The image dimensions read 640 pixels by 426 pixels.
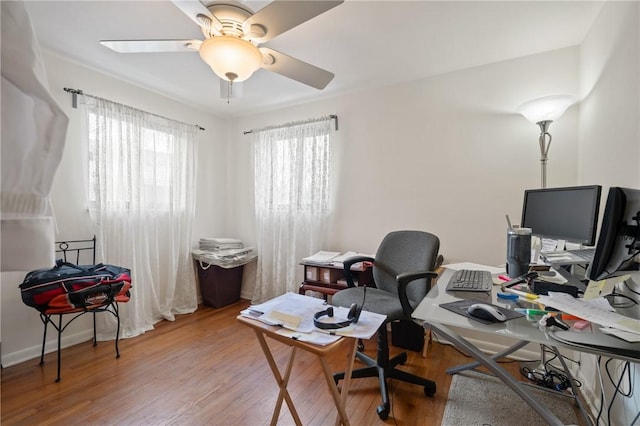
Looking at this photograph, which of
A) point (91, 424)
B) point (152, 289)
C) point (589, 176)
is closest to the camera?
point (91, 424)

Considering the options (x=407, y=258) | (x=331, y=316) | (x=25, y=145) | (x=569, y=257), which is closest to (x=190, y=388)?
(x=331, y=316)

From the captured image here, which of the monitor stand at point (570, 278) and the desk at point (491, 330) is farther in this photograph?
the monitor stand at point (570, 278)

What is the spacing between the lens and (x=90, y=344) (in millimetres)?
2338

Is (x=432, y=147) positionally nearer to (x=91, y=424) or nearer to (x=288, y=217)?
(x=288, y=217)

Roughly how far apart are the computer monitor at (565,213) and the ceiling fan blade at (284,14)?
→ 1.45 metres

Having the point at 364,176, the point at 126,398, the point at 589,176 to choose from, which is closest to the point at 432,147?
the point at 364,176

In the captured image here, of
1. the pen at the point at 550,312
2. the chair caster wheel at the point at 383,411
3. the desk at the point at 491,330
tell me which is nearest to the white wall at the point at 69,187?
the chair caster wheel at the point at 383,411

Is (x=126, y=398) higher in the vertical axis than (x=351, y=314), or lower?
lower

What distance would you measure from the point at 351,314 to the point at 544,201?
1.37m

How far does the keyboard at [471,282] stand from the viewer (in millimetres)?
1288

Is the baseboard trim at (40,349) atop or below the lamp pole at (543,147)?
below

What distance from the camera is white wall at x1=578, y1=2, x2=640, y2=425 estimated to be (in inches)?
48.7

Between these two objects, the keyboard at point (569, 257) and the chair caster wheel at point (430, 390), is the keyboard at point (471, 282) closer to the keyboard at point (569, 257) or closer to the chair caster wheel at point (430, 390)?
the keyboard at point (569, 257)

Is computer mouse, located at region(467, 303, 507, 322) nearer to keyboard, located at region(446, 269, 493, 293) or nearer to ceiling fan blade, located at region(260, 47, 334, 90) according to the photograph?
keyboard, located at region(446, 269, 493, 293)
